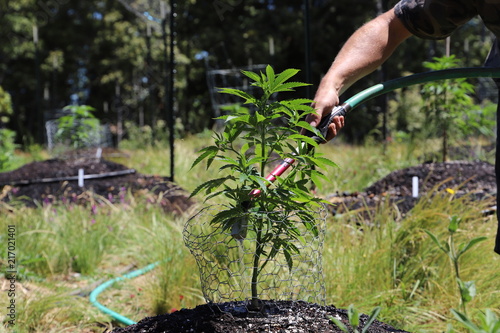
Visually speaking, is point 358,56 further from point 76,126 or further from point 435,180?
point 76,126

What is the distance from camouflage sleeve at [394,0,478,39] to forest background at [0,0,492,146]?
43.3 feet

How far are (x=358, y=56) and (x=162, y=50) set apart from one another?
1701 centimetres

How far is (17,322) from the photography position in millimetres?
2098

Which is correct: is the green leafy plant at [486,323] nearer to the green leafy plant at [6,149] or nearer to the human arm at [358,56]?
the human arm at [358,56]

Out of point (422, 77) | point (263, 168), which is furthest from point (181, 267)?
point (422, 77)

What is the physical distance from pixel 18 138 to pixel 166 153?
16662mm

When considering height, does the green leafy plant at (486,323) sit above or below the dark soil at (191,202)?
above

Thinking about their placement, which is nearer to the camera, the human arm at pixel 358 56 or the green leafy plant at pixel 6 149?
the human arm at pixel 358 56

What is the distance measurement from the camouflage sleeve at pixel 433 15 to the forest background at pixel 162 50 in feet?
43.3

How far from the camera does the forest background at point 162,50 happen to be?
1691cm

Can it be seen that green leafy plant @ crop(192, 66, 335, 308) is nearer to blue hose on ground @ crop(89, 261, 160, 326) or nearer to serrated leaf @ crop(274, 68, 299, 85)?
serrated leaf @ crop(274, 68, 299, 85)

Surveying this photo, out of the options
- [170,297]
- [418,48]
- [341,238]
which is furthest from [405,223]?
[418,48]

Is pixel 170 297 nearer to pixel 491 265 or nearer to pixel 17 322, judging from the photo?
pixel 17 322

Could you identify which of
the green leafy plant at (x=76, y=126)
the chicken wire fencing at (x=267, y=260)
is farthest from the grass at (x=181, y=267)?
the green leafy plant at (x=76, y=126)
